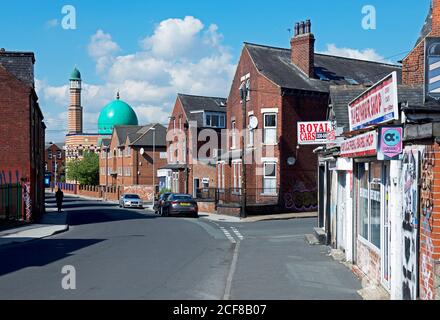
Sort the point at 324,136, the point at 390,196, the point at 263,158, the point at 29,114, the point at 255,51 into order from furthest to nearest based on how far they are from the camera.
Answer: the point at 255,51 < the point at 263,158 < the point at 29,114 < the point at 324,136 < the point at 390,196

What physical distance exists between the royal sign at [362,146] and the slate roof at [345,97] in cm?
330

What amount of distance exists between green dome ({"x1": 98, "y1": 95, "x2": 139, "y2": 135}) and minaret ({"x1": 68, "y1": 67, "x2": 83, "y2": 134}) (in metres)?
14.6

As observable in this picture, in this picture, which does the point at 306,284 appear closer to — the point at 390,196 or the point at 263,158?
the point at 390,196

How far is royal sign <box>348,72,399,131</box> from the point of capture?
866 centimetres

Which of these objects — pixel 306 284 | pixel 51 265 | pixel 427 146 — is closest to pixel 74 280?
pixel 51 265

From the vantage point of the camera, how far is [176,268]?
43.9ft

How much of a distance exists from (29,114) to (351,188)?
21.3 metres

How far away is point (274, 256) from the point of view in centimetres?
1560

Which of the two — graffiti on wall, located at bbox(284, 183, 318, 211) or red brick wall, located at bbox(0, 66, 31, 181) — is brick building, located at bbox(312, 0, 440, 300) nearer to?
red brick wall, located at bbox(0, 66, 31, 181)

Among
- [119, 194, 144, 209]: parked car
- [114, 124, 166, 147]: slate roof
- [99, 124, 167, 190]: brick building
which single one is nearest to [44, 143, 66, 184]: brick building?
[114, 124, 166, 147]: slate roof

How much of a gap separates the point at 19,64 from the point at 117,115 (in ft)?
211

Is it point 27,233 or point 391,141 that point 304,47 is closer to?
point 27,233

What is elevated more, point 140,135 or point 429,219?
point 140,135

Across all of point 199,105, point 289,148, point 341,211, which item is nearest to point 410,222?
point 341,211
